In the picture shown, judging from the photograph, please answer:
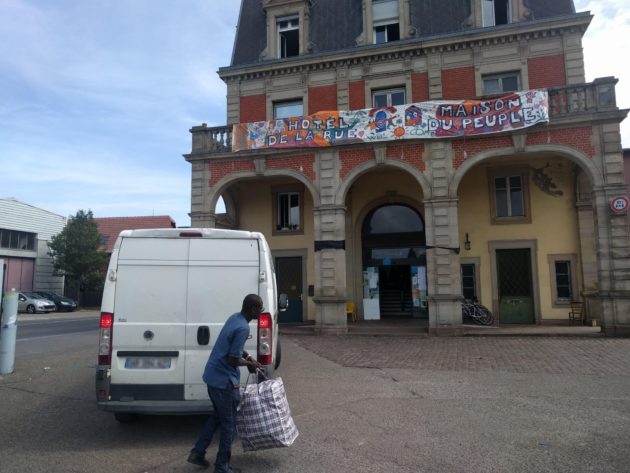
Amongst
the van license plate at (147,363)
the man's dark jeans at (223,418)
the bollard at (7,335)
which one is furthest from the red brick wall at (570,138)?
the bollard at (7,335)

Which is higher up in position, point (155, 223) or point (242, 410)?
point (155, 223)

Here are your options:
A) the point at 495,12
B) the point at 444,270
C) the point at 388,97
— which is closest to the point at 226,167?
the point at 388,97

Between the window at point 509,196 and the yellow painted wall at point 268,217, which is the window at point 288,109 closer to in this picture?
the yellow painted wall at point 268,217

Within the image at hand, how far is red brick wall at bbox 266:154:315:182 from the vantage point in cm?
1561

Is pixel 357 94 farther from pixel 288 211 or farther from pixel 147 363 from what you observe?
pixel 147 363

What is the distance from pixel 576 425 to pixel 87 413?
628 cm

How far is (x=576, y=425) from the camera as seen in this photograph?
18.0ft

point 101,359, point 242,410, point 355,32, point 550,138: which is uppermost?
point 355,32

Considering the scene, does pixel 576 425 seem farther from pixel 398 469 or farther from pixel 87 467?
pixel 87 467

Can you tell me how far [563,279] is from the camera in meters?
15.8

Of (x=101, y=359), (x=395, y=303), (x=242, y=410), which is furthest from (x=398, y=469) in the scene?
(x=395, y=303)

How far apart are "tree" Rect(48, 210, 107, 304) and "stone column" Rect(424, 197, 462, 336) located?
26715 millimetres

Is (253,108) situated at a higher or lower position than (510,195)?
higher

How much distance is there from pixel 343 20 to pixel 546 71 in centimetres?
789
